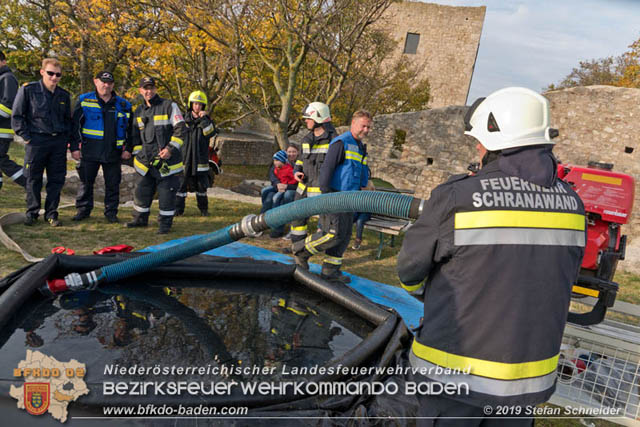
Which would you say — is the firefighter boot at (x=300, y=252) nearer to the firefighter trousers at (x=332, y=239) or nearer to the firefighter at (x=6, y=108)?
the firefighter trousers at (x=332, y=239)

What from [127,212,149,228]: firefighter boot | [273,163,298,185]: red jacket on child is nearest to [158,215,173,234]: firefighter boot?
[127,212,149,228]: firefighter boot

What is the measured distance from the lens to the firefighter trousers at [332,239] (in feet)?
15.3

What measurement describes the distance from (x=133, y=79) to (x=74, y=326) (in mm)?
15143

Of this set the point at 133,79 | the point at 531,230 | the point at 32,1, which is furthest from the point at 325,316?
the point at 32,1

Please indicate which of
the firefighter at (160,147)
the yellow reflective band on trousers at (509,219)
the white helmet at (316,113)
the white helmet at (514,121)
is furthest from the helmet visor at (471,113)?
the firefighter at (160,147)

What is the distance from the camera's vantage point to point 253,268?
364 centimetres

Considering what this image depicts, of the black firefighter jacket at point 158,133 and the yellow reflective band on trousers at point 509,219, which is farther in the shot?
the black firefighter jacket at point 158,133

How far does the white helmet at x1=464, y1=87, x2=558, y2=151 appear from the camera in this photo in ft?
5.49

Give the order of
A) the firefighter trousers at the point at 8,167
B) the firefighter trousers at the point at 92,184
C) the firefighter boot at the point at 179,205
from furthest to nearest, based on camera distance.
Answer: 1. the firefighter boot at the point at 179,205
2. the firefighter trousers at the point at 92,184
3. the firefighter trousers at the point at 8,167

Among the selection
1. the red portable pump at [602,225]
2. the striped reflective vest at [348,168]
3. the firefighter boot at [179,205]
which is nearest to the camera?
the red portable pump at [602,225]

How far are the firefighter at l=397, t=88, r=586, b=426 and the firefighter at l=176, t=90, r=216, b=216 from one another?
5676 millimetres

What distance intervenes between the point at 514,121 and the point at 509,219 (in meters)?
A: 0.40

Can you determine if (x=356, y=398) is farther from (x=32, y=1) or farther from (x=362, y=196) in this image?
(x=32, y=1)

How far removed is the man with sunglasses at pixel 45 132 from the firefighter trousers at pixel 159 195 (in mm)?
911
